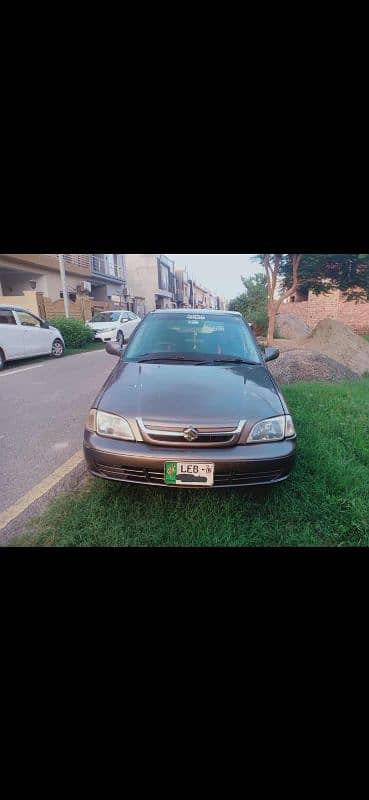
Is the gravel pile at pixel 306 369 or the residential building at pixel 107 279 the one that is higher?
the residential building at pixel 107 279

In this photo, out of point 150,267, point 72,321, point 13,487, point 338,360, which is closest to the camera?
point 13,487

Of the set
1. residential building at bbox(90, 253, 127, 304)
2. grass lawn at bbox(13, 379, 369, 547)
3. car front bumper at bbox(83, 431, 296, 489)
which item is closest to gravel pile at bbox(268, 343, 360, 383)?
grass lawn at bbox(13, 379, 369, 547)

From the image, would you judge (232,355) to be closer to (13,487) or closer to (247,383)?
(247,383)

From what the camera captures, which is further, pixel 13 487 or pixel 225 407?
pixel 13 487

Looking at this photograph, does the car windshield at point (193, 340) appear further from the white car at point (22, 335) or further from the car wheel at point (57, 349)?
the car wheel at point (57, 349)

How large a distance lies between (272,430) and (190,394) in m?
0.59

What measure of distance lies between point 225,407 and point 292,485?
0.88 metres

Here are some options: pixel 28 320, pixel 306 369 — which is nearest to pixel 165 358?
pixel 306 369

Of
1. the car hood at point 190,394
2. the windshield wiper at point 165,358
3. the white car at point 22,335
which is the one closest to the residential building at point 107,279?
the white car at point 22,335

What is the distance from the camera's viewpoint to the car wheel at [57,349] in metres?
9.02

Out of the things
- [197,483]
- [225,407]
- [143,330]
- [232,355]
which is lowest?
[197,483]

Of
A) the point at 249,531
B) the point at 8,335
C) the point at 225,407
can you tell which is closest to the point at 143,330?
the point at 225,407

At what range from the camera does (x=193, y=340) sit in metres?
3.19
